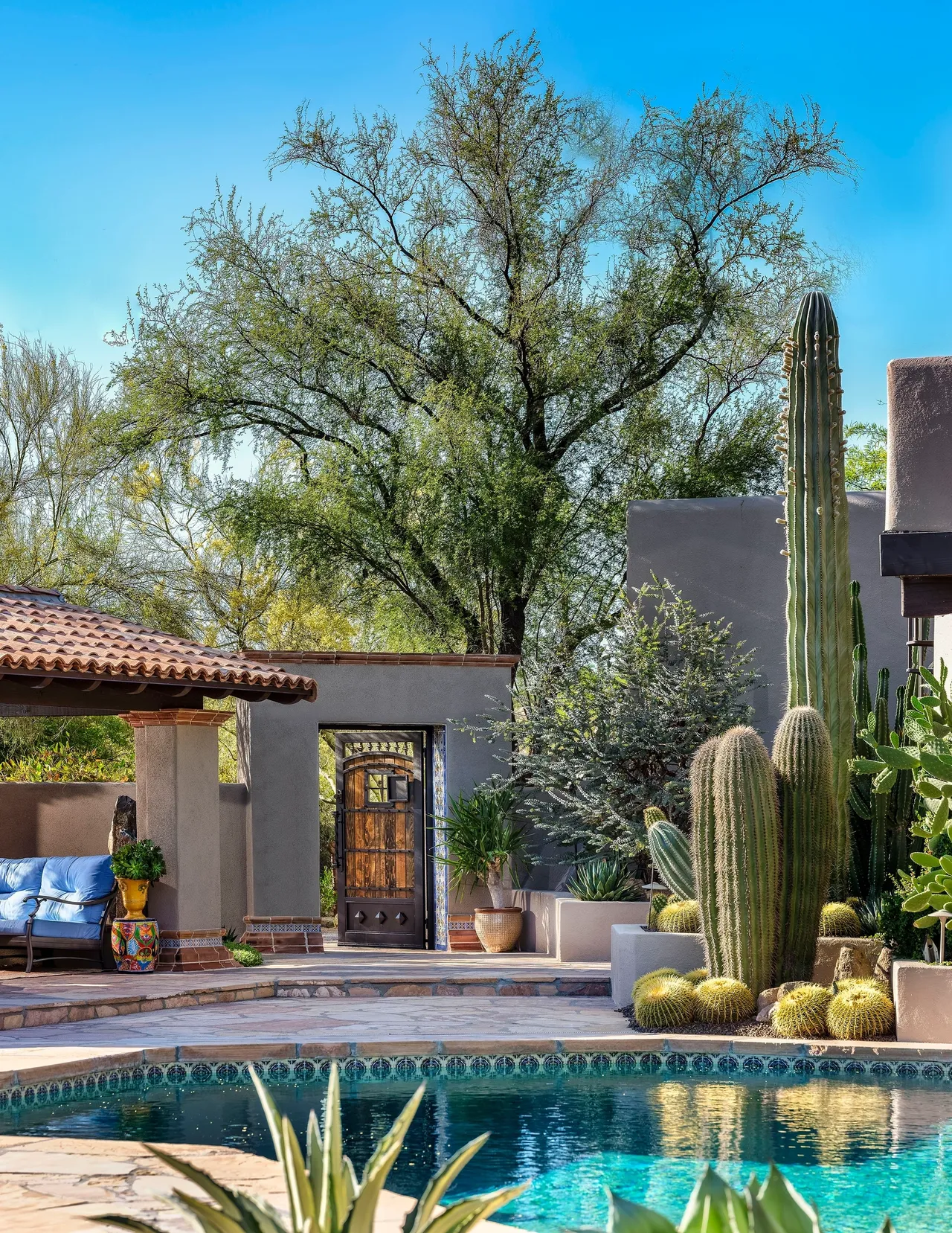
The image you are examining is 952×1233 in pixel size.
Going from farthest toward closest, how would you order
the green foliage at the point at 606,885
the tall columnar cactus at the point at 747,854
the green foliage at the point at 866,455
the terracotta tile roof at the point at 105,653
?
the green foliage at the point at 866,455, the green foliage at the point at 606,885, the terracotta tile roof at the point at 105,653, the tall columnar cactus at the point at 747,854

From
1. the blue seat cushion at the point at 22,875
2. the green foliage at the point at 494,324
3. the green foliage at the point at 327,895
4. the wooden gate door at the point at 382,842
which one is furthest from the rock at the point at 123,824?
the green foliage at the point at 327,895

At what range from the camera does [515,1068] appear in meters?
8.42

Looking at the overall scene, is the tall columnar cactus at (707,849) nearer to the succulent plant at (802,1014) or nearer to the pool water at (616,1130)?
the succulent plant at (802,1014)

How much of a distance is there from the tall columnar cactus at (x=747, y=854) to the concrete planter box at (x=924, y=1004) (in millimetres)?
911

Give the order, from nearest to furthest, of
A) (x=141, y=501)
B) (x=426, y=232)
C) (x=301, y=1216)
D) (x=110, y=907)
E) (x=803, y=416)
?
(x=301, y=1216)
(x=803, y=416)
(x=110, y=907)
(x=426, y=232)
(x=141, y=501)

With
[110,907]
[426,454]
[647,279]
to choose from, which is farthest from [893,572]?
[647,279]

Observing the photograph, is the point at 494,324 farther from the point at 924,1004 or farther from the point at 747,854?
the point at 924,1004

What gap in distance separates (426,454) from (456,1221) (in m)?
15.8

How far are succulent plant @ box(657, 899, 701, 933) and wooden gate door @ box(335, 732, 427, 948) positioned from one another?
16.1ft

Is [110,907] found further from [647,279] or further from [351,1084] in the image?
[647,279]

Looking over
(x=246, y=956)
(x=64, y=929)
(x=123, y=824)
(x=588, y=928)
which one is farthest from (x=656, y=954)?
(x=64, y=929)

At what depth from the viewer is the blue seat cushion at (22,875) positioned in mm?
13195

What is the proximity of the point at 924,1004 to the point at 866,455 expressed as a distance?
24.5 meters

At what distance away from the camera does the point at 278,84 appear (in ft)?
65.3
